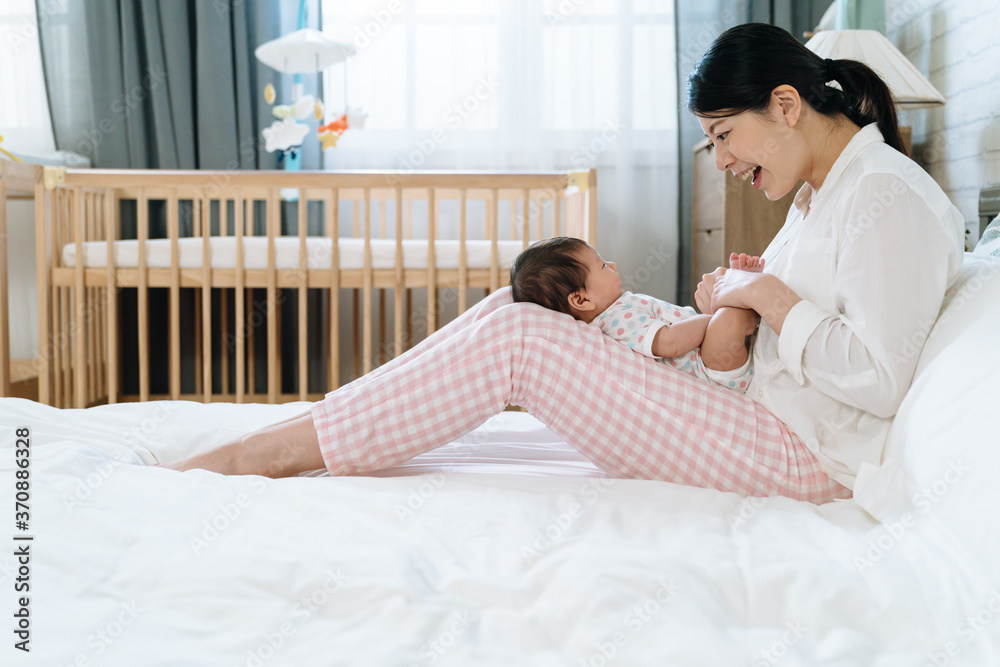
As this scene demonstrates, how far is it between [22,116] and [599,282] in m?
2.60

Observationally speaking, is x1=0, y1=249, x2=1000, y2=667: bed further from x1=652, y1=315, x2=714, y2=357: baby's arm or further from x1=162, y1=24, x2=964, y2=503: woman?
x1=652, y1=315, x2=714, y2=357: baby's arm

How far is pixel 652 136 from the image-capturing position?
117 inches

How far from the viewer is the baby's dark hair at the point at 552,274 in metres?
1.21

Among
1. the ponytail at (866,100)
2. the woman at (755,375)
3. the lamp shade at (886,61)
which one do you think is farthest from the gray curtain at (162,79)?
the ponytail at (866,100)

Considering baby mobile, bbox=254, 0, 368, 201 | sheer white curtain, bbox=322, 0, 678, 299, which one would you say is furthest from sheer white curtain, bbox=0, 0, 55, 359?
sheer white curtain, bbox=322, 0, 678, 299

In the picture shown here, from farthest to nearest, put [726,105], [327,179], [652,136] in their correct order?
1. [652,136]
2. [327,179]
3. [726,105]

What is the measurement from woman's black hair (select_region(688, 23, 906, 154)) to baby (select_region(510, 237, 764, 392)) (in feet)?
0.76

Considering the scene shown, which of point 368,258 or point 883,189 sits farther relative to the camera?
point 368,258

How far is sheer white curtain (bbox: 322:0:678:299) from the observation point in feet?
9.55

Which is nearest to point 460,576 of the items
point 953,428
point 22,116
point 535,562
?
point 535,562

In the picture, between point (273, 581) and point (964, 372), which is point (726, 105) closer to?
point (964, 372)

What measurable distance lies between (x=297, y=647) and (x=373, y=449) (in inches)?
17.6

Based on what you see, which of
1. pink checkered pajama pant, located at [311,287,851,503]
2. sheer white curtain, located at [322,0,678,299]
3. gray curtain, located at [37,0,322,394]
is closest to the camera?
pink checkered pajama pant, located at [311,287,851,503]

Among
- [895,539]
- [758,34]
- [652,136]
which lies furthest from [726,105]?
[652,136]
